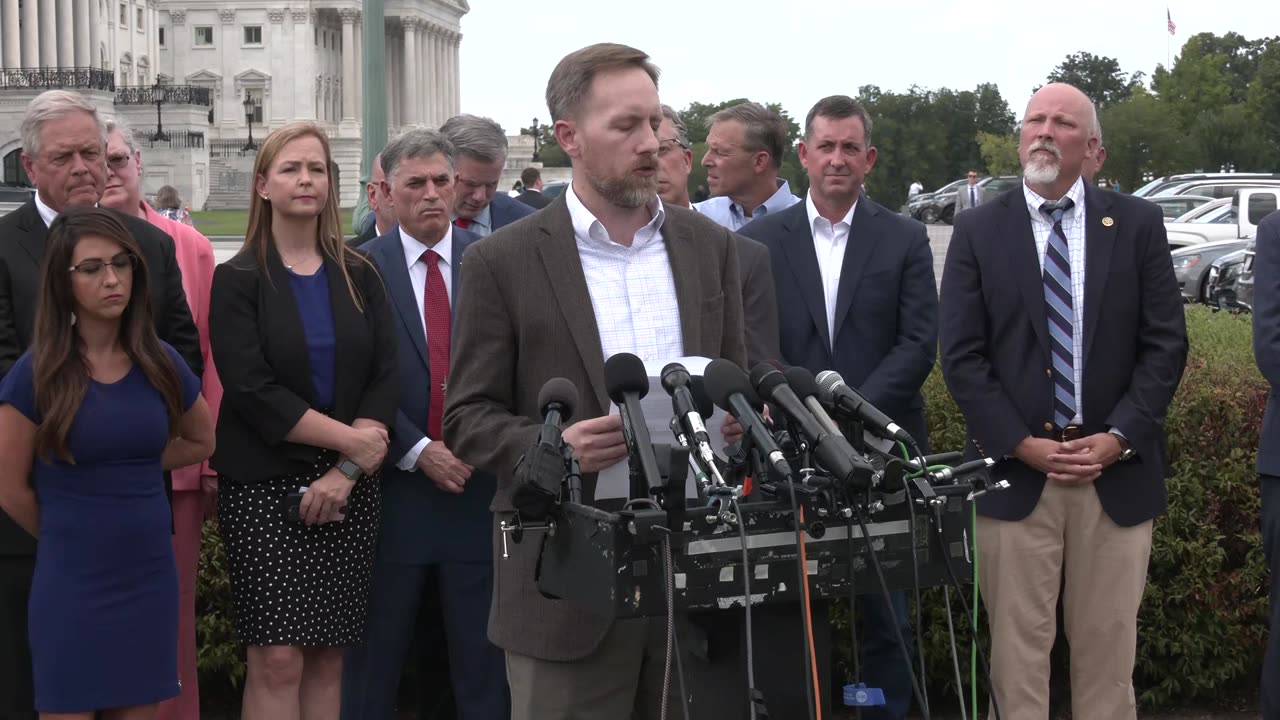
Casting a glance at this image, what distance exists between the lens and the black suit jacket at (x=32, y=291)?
20.0 feet

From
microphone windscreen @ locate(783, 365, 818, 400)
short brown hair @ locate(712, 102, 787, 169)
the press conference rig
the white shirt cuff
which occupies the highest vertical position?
short brown hair @ locate(712, 102, 787, 169)

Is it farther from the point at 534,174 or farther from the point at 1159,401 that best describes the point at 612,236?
the point at 534,174

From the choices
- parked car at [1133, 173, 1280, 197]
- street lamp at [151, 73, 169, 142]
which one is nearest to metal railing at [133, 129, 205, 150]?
street lamp at [151, 73, 169, 142]

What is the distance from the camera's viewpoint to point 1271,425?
21.7 feet

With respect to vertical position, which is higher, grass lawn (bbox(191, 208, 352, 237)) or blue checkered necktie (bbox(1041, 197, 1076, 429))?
grass lawn (bbox(191, 208, 352, 237))

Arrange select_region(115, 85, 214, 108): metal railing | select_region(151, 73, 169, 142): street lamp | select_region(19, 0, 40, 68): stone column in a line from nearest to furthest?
select_region(151, 73, 169, 142): street lamp, select_region(19, 0, 40, 68): stone column, select_region(115, 85, 214, 108): metal railing

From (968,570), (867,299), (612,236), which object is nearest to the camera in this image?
(968,570)

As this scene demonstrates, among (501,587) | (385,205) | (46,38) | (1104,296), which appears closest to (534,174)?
(385,205)

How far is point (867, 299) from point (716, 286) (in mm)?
2609

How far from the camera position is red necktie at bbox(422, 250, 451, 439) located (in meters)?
6.88

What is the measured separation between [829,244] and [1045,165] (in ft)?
3.90

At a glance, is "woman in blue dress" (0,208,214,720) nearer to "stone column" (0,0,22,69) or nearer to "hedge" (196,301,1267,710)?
"hedge" (196,301,1267,710)

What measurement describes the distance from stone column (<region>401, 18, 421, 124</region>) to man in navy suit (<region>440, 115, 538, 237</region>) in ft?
428

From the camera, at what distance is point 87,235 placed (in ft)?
19.1
